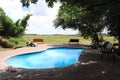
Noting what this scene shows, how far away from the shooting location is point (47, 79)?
8383 mm

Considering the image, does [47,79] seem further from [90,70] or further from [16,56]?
[16,56]

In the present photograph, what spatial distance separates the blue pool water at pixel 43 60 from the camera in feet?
49.5

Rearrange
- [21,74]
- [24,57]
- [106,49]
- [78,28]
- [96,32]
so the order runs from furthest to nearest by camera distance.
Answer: [78,28], [96,32], [24,57], [106,49], [21,74]

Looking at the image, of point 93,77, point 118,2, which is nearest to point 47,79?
point 93,77

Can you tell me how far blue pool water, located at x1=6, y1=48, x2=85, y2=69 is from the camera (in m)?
15.1

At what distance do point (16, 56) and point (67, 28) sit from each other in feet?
50.9

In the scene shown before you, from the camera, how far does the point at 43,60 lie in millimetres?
18172

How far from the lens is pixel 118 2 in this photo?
413 inches

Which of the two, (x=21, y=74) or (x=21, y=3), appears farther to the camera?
(x=21, y=3)

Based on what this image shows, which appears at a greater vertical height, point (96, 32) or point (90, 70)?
point (96, 32)

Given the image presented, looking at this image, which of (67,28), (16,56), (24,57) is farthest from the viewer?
(67,28)

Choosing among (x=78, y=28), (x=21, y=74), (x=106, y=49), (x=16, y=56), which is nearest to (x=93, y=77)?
(x=21, y=74)

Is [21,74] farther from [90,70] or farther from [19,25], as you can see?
[19,25]

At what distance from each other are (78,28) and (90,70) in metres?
19.8
